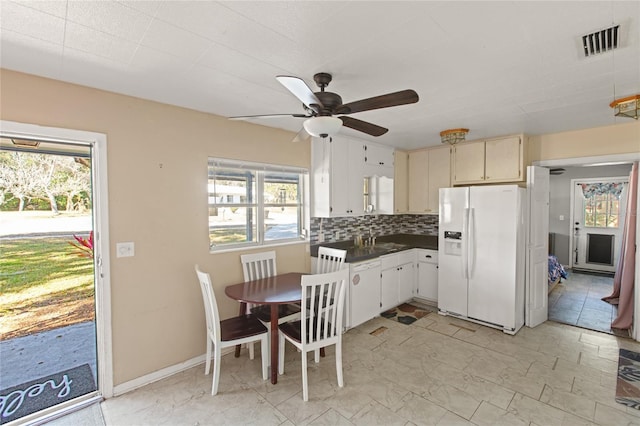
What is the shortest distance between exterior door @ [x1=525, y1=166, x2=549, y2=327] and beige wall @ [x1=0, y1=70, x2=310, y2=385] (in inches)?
139

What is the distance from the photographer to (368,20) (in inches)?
55.7

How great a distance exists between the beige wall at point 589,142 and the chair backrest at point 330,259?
285 cm

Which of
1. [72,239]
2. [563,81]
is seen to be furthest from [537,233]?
[72,239]

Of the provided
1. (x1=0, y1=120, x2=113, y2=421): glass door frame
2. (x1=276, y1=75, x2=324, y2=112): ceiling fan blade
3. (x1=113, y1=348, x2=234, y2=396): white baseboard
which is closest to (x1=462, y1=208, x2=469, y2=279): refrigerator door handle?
(x1=276, y1=75, x2=324, y2=112): ceiling fan blade

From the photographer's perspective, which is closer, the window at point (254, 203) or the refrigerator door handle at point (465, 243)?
the window at point (254, 203)

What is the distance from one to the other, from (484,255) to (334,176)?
2.12m

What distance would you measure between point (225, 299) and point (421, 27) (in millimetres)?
2789

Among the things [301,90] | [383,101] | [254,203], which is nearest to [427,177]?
A: [254,203]

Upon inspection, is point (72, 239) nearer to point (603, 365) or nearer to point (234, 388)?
point (234, 388)

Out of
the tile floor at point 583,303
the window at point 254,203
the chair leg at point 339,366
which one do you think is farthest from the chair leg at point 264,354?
the tile floor at point 583,303

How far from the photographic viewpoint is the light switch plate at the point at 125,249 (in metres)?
2.36

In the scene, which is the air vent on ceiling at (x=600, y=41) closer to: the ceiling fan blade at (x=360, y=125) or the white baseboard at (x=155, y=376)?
the ceiling fan blade at (x=360, y=125)

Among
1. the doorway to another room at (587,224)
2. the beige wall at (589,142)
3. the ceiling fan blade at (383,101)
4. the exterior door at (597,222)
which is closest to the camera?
the ceiling fan blade at (383,101)

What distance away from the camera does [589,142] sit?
3.39 m
